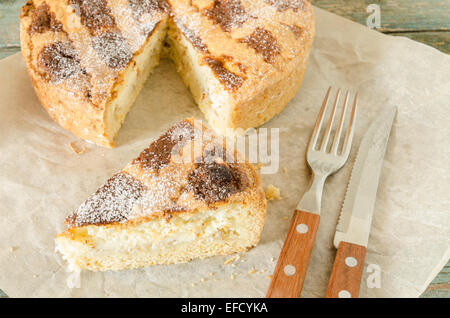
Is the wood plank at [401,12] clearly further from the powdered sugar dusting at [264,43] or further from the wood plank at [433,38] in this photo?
the powdered sugar dusting at [264,43]

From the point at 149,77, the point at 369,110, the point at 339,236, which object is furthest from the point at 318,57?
the point at 339,236

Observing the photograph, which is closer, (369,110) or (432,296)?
(432,296)

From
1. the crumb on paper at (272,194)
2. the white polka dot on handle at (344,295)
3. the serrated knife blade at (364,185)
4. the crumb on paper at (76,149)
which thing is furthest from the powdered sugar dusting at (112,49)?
the white polka dot on handle at (344,295)

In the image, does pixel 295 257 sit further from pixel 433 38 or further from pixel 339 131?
pixel 433 38

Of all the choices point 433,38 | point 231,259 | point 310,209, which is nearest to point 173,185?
point 231,259

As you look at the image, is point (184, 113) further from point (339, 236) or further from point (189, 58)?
point (339, 236)

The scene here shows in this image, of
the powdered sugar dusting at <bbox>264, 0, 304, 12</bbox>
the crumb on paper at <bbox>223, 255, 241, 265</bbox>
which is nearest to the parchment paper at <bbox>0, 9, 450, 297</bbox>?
the crumb on paper at <bbox>223, 255, 241, 265</bbox>
